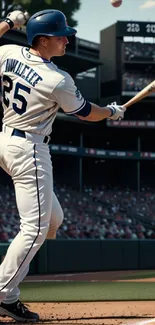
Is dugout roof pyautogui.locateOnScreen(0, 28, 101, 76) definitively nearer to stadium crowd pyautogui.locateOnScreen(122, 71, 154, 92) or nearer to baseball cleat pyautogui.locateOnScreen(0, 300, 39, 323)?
stadium crowd pyautogui.locateOnScreen(122, 71, 154, 92)

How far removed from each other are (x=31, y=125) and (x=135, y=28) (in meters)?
27.5

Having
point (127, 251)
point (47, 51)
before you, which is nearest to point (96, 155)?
point (127, 251)

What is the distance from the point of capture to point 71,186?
83.4 ft

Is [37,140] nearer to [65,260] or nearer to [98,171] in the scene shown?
[65,260]

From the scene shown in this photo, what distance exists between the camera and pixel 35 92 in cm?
294

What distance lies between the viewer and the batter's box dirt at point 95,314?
121 inches

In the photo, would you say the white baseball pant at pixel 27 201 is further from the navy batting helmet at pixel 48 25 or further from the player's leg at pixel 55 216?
the navy batting helmet at pixel 48 25

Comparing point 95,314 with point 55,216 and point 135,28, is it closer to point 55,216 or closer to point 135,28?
point 55,216

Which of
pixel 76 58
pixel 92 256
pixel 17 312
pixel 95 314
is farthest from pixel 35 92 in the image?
pixel 76 58

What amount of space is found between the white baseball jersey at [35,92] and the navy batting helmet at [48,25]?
0.14 m

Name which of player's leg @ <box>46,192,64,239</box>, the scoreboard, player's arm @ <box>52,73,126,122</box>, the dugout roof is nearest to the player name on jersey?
player's arm @ <box>52,73,126,122</box>

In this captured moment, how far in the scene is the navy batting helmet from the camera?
3.00 metres

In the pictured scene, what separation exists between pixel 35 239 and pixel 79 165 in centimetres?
2306

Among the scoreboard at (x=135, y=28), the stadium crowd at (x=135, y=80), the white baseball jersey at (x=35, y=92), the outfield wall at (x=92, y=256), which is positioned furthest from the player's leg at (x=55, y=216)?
the scoreboard at (x=135, y=28)
